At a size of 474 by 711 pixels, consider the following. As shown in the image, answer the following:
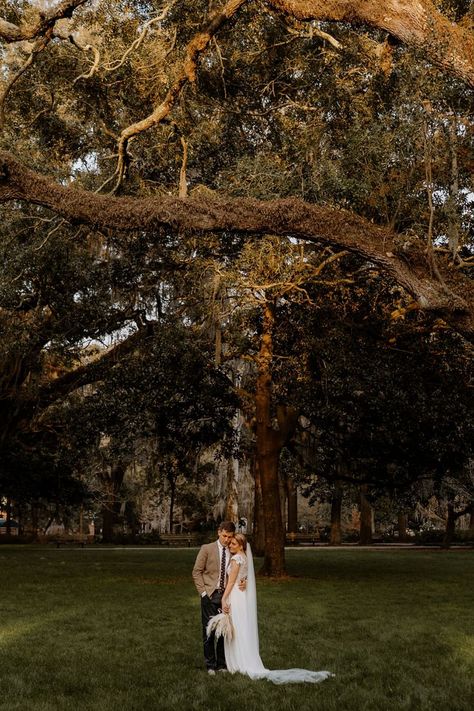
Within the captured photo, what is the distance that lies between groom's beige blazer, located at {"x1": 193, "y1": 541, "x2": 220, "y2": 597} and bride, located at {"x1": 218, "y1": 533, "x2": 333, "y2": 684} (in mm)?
166

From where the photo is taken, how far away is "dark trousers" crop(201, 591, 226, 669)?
7707 millimetres

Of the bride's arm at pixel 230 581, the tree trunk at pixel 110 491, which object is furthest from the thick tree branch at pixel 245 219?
the tree trunk at pixel 110 491

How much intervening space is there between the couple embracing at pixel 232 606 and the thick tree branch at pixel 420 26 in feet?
19.2


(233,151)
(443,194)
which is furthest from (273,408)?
(443,194)

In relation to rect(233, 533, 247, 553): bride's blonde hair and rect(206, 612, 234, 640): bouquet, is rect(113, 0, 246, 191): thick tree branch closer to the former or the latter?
rect(233, 533, 247, 553): bride's blonde hair

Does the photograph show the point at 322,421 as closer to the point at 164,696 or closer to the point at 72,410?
the point at 72,410

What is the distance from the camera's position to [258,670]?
24.7ft

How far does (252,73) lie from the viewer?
15.4m

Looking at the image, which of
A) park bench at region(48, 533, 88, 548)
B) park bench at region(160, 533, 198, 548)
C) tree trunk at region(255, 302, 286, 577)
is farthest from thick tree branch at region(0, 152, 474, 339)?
park bench at region(160, 533, 198, 548)

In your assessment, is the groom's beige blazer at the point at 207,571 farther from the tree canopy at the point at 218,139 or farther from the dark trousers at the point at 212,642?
the tree canopy at the point at 218,139

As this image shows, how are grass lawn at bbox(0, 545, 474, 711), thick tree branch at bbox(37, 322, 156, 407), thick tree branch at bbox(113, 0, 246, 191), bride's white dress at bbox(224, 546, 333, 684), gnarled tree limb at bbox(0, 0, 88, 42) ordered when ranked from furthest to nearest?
thick tree branch at bbox(37, 322, 156, 407), thick tree branch at bbox(113, 0, 246, 191), gnarled tree limb at bbox(0, 0, 88, 42), bride's white dress at bbox(224, 546, 333, 684), grass lawn at bbox(0, 545, 474, 711)

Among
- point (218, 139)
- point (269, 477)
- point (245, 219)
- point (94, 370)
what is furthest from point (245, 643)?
point (94, 370)

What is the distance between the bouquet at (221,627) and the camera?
7570mm

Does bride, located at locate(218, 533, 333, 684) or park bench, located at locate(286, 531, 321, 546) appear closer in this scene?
bride, located at locate(218, 533, 333, 684)
